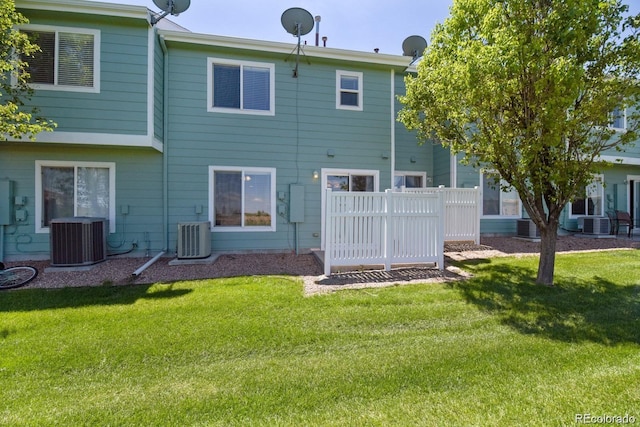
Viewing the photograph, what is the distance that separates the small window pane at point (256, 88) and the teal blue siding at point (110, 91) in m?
2.30

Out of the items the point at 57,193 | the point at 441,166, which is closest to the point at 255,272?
the point at 57,193

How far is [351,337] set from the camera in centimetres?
331

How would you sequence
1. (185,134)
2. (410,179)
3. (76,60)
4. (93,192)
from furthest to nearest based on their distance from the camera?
1. (410,179)
2. (185,134)
3. (93,192)
4. (76,60)

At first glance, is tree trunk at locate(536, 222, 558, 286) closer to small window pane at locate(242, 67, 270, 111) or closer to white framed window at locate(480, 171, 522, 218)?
white framed window at locate(480, 171, 522, 218)

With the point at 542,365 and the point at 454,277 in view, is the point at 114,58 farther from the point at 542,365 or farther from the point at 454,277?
the point at 542,365

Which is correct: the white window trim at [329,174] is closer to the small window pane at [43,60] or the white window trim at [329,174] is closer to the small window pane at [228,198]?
the small window pane at [228,198]

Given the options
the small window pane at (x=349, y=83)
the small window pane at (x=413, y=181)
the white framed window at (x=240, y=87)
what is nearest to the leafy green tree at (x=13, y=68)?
the white framed window at (x=240, y=87)

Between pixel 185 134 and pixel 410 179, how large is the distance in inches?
297

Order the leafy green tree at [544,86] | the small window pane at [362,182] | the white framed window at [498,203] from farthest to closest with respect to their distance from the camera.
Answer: the white framed window at [498,203] < the small window pane at [362,182] < the leafy green tree at [544,86]

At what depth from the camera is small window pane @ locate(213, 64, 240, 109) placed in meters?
7.88

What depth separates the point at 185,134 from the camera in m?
7.67

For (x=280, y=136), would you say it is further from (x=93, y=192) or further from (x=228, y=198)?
(x=93, y=192)

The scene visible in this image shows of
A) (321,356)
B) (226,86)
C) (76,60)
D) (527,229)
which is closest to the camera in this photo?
(321,356)

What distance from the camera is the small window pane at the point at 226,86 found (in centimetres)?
788
